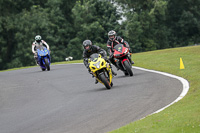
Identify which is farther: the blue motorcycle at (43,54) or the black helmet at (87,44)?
the blue motorcycle at (43,54)

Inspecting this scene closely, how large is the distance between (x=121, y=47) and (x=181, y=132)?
10458 mm

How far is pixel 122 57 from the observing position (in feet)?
55.9

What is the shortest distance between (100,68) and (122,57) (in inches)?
139

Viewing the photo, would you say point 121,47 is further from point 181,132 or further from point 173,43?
point 173,43

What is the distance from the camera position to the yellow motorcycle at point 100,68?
13.7 metres

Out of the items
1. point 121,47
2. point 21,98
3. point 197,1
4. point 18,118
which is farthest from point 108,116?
point 197,1

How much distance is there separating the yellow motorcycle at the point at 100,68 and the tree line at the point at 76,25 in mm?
42302

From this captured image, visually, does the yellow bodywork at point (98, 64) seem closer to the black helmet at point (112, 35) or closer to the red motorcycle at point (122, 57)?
the red motorcycle at point (122, 57)

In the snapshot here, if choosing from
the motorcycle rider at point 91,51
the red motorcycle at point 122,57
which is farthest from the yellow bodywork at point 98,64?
the red motorcycle at point 122,57

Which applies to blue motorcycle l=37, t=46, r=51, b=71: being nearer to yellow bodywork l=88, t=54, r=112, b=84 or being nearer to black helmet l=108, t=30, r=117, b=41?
black helmet l=108, t=30, r=117, b=41

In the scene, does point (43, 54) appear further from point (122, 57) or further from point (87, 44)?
point (87, 44)

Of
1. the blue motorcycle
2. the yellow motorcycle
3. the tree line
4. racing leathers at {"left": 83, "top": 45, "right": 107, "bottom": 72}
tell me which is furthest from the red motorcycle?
the tree line

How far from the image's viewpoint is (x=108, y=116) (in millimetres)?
9500

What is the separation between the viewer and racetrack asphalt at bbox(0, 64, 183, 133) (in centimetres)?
916
